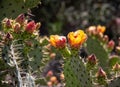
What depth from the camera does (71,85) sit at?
2.88 m

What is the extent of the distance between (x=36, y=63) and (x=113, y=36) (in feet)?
20.5

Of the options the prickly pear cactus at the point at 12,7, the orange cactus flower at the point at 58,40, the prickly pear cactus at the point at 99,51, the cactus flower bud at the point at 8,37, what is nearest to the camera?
the cactus flower bud at the point at 8,37

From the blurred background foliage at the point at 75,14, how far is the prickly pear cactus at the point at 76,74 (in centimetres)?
732

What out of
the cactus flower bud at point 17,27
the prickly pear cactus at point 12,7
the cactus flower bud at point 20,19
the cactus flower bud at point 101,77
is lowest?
the cactus flower bud at point 101,77

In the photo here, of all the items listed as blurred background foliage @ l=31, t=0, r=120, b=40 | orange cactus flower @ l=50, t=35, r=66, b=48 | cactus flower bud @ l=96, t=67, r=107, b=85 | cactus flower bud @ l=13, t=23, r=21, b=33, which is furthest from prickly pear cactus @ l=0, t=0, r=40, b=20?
blurred background foliage @ l=31, t=0, r=120, b=40

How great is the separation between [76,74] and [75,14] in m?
8.13

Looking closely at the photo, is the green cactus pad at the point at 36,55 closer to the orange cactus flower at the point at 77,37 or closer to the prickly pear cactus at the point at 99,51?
the orange cactus flower at the point at 77,37

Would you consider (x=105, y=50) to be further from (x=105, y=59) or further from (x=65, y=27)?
(x=65, y=27)

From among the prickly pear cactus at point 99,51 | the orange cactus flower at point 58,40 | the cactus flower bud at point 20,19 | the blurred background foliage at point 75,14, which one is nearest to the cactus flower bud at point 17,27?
the cactus flower bud at point 20,19

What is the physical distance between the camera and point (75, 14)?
35.9 feet

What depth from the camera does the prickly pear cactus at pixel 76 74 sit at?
9.29 ft

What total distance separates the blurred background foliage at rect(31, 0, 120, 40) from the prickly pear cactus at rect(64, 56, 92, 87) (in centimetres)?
732

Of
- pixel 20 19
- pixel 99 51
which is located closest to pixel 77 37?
pixel 20 19

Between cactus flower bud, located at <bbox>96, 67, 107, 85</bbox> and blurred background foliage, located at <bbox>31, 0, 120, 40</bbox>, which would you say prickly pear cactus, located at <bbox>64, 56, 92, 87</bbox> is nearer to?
cactus flower bud, located at <bbox>96, 67, 107, 85</bbox>
